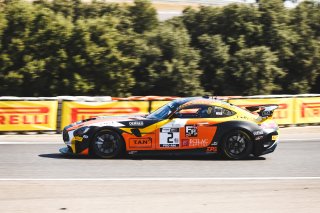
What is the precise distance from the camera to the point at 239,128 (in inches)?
489

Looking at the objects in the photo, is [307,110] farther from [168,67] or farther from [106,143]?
[168,67]

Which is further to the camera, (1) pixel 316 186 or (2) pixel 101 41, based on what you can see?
(2) pixel 101 41

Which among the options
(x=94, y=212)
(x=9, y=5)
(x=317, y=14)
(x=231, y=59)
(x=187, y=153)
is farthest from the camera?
(x=317, y=14)

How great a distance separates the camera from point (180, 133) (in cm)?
1229

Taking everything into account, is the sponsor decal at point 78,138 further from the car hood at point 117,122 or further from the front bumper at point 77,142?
the car hood at point 117,122

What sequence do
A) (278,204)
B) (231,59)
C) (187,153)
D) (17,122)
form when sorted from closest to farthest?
(278,204) → (187,153) → (17,122) → (231,59)

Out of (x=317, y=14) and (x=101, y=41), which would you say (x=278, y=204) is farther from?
(x=317, y=14)

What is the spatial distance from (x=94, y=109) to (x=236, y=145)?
20.1ft

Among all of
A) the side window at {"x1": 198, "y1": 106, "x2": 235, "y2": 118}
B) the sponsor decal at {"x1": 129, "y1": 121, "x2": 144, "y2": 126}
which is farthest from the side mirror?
the sponsor decal at {"x1": 129, "y1": 121, "x2": 144, "y2": 126}

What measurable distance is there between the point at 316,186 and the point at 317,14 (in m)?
26.6

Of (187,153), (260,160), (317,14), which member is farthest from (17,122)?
(317,14)

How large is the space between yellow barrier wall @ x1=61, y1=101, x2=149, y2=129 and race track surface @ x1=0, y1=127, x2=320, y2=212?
320cm

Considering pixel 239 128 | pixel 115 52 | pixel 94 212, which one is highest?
pixel 115 52

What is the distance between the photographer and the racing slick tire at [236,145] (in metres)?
12.5
